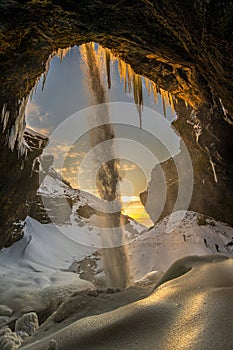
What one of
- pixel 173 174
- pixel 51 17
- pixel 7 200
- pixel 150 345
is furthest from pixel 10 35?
pixel 173 174

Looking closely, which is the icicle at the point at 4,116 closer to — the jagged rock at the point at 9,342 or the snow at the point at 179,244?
the jagged rock at the point at 9,342

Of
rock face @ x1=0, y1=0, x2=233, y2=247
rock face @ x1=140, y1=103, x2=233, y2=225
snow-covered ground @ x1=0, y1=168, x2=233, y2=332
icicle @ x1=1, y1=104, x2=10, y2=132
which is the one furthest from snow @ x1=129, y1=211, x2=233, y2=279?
icicle @ x1=1, y1=104, x2=10, y2=132

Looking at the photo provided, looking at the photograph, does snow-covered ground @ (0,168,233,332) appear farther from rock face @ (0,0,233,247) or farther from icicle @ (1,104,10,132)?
icicle @ (1,104,10,132)

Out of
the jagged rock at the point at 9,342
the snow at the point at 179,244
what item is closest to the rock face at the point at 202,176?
the snow at the point at 179,244

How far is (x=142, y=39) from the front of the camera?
370 centimetres

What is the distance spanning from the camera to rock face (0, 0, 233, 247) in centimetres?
287

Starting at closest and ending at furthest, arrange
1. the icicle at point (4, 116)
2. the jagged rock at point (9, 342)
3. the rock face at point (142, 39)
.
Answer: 1. the jagged rock at point (9, 342)
2. the rock face at point (142, 39)
3. the icicle at point (4, 116)

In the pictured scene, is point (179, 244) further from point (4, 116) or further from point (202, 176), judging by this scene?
point (4, 116)

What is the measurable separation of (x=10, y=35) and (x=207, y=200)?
11.4m

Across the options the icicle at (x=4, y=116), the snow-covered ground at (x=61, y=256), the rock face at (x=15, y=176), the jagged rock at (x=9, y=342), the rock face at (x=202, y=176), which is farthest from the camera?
the rock face at (x=15, y=176)

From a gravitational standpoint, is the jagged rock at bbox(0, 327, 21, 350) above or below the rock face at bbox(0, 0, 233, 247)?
below

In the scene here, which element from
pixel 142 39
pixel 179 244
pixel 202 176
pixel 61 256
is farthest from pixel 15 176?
pixel 61 256

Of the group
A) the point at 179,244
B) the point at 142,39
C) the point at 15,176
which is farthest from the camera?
the point at 179,244

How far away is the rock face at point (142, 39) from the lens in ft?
9.42
